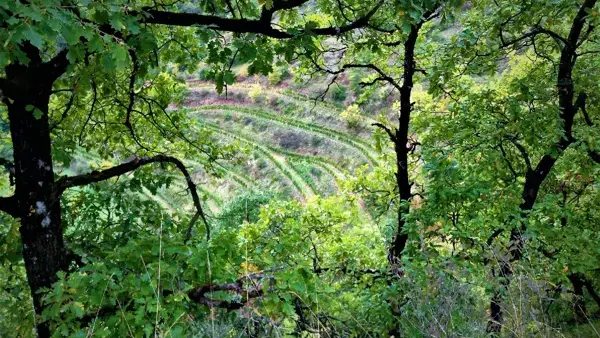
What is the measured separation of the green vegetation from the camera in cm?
304

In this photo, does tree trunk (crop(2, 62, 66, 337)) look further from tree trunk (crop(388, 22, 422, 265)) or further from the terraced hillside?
the terraced hillside

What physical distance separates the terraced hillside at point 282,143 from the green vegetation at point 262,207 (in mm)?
24308

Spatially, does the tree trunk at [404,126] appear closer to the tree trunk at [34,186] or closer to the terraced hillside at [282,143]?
the tree trunk at [34,186]

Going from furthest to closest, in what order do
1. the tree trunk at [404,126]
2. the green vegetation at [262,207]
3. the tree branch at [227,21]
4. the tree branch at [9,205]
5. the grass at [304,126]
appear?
the grass at [304,126]
the tree trunk at [404,126]
the tree branch at [227,21]
the tree branch at [9,205]
the green vegetation at [262,207]

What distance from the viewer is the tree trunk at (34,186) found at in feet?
12.5

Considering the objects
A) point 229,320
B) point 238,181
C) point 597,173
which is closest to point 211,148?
point 229,320

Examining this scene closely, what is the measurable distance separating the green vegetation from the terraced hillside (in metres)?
24.3

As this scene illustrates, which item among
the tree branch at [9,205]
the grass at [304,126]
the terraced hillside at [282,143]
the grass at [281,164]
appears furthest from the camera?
the grass at [304,126]

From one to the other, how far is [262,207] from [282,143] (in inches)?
1209

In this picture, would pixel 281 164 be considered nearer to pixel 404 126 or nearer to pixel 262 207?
pixel 262 207

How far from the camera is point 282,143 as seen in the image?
43.0 m

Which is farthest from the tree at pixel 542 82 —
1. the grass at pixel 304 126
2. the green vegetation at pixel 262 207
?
the grass at pixel 304 126

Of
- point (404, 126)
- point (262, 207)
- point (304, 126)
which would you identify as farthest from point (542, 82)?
point (304, 126)

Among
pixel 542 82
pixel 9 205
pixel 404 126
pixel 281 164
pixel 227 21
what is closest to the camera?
pixel 9 205
